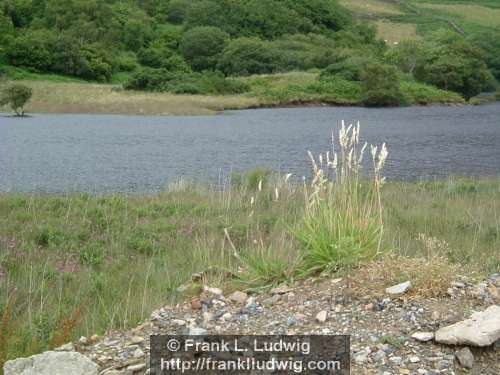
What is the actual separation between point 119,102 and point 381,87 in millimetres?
23963

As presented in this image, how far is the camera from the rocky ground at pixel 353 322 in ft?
14.1

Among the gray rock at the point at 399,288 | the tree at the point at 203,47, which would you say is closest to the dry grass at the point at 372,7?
the tree at the point at 203,47

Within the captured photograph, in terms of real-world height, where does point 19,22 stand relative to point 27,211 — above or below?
above

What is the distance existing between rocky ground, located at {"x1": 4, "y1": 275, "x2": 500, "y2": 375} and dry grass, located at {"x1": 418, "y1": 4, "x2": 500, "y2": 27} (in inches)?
5184

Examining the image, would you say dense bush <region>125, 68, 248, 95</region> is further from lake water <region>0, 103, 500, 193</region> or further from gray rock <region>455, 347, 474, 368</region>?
gray rock <region>455, 347, 474, 368</region>

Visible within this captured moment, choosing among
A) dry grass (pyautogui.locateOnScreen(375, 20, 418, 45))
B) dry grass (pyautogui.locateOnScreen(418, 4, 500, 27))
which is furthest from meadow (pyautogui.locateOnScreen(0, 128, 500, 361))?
dry grass (pyautogui.locateOnScreen(418, 4, 500, 27))

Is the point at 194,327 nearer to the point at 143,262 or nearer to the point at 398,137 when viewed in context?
the point at 143,262

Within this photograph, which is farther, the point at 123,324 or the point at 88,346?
the point at 123,324

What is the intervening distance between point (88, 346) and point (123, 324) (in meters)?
0.62

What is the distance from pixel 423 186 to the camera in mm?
14734

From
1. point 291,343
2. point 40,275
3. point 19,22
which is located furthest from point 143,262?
point 19,22

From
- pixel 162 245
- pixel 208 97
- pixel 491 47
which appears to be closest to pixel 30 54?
pixel 208 97

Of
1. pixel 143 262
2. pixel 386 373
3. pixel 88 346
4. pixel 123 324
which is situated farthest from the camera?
pixel 143 262

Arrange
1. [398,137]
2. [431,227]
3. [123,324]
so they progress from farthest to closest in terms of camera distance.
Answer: [398,137]
[431,227]
[123,324]
